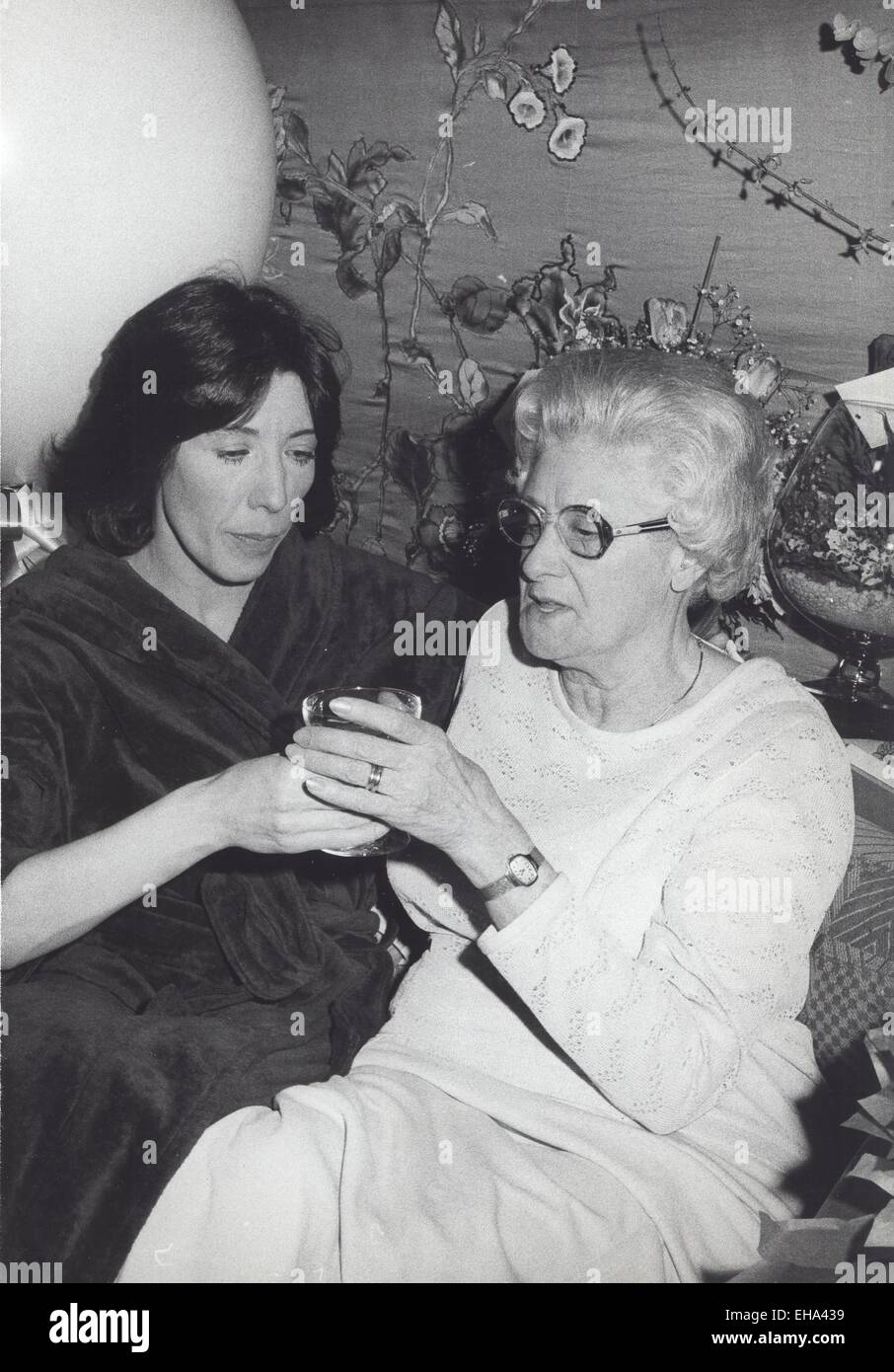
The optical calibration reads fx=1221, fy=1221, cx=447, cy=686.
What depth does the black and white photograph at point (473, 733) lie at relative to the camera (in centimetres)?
106

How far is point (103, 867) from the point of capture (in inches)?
45.6

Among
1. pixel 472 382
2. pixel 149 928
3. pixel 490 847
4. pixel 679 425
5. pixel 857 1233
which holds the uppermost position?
pixel 472 382

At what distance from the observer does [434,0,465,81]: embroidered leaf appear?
1.62 m

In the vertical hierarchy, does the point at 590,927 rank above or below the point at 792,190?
below

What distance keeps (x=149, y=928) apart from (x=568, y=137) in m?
1.13

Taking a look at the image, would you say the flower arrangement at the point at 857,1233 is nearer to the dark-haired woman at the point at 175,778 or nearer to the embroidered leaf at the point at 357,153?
the dark-haired woman at the point at 175,778

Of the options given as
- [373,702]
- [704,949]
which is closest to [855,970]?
[704,949]

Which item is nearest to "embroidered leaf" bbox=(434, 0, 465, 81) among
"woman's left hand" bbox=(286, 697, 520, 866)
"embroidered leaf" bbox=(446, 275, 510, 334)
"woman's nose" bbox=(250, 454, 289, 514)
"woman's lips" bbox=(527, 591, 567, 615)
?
"embroidered leaf" bbox=(446, 275, 510, 334)

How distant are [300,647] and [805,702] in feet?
1.78

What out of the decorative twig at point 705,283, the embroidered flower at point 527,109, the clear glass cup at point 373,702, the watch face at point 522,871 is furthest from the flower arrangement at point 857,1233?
the embroidered flower at point 527,109

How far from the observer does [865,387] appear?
1414 mm

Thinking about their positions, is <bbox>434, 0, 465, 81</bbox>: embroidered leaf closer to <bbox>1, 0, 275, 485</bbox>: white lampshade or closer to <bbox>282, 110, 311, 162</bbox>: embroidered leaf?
<bbox>282, 110, 311, 162</bbox>: embroidered leaf

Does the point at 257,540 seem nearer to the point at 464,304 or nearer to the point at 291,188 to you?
the point at 464,304
